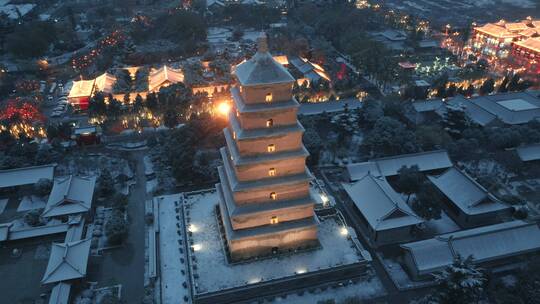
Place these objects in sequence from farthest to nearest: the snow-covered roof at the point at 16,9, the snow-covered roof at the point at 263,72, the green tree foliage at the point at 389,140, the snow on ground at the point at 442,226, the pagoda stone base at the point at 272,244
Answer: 1. the snow-covered roof at the point at 16,9
2. the green tree foliage at the point at 389,140
3. the snow on ground at the point at 442,226
4. the pagoda stone base at the point at 272,244
5. the snow-covered roof at the point at 263,72

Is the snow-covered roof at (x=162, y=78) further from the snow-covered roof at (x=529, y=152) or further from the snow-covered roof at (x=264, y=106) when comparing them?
the snow-covered roof at (x=529, y=152)

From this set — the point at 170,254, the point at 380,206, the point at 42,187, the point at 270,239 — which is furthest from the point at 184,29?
the point at 270,239

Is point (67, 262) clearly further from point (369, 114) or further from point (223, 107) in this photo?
point (369, 114)

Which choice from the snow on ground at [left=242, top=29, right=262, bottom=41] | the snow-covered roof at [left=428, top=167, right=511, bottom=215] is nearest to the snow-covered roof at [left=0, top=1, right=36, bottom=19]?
the snow on ground at [left=242, top=29, right=262, bottom=41]

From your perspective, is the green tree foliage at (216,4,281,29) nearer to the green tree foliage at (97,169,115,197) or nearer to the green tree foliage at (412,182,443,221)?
the green tree foliage at (97,169,115,197)

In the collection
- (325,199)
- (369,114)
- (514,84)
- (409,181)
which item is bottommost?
(325,199)

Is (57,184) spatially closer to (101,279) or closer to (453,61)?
(101,279)

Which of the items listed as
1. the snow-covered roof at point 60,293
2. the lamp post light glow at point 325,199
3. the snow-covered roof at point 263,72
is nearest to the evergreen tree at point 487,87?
the lamp post light glow at point 325,199
